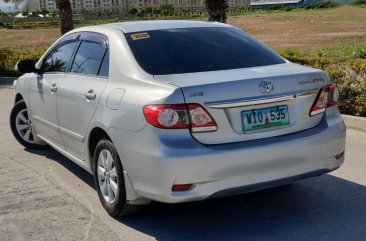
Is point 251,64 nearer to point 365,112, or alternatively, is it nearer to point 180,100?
point 180,100

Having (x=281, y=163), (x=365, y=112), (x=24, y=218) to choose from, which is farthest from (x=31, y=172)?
(x=365, y=112)

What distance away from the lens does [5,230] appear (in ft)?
14.2

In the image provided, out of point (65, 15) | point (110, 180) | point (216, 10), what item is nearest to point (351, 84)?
point (110, 180)

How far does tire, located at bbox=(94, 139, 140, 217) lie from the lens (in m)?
4.20

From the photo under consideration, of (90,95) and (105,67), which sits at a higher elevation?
(105,67)

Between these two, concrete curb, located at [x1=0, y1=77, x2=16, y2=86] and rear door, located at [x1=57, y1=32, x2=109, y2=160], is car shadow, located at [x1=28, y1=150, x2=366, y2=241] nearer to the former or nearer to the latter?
rear door, located at [x1=57, y1=32, x2=109, y2=160]

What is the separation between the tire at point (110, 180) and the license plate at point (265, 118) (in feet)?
3.50

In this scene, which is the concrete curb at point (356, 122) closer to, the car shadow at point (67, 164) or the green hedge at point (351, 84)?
the green hedge at point (351, 84)

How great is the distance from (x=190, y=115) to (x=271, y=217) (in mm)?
1224

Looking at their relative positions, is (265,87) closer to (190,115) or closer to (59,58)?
(190,115)

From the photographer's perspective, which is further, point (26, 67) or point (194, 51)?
point (26, 67)

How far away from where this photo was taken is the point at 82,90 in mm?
4820

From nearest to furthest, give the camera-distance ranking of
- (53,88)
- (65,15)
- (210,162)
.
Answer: (210,162) → (53,88) → (65,15)

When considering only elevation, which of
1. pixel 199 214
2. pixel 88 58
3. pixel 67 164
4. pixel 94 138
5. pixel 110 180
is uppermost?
A: pixel 88 58
